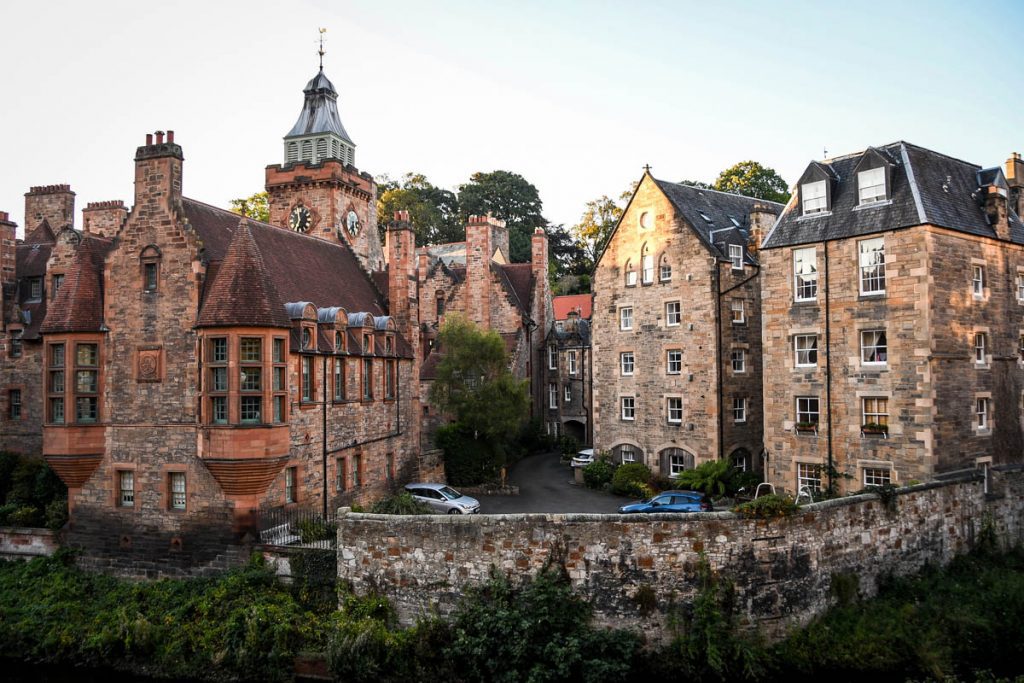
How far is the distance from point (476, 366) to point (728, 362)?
11.0m

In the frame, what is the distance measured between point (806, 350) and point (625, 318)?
9.57 metres

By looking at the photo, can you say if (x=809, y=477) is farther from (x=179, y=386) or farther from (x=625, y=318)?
(x=179, y=386)

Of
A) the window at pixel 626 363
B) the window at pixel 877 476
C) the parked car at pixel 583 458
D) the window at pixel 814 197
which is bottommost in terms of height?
the parked car at pixel 583 458

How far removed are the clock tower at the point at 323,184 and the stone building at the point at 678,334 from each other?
11.8 m

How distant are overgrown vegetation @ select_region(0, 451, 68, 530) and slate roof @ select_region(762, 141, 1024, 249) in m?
26.0

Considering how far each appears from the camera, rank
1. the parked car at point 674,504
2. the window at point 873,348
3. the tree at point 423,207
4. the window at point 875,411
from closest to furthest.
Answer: the window at point 875,411, the window at point 873,348, the parked car at point 674,504, the tree at point 423,207

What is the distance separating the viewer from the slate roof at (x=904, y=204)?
2600 cm

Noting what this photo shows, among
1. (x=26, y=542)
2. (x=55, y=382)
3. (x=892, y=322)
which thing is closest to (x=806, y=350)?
(x=892, y=322)

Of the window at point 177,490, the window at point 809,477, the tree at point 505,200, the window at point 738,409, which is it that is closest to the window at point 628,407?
the window at point 738,409

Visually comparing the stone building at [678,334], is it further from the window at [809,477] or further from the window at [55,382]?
the window at [55,382]

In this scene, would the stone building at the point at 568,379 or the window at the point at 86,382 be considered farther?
the stone building at the point at 568,379

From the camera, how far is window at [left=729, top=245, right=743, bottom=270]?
109 ft

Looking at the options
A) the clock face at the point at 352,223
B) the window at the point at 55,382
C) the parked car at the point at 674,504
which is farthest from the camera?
the clock face at the point at 352,223

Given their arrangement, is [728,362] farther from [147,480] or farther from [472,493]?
[147,480]
